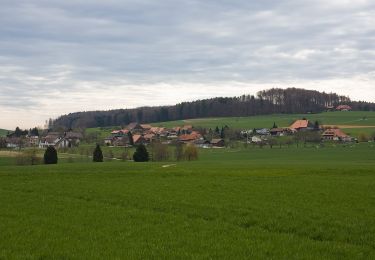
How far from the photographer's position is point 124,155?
327 ft

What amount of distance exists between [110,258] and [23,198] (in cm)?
1468

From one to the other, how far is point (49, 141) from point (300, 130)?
84.8m

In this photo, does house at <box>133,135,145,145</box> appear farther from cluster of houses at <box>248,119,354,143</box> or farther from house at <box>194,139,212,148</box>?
cluster of houses at <box>248,119,354,143</box>

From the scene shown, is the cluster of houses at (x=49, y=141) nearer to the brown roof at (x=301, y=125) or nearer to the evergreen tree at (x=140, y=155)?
the evergreen tree at (x=140, y=155)

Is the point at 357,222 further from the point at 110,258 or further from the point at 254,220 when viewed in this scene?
the point at 110,258

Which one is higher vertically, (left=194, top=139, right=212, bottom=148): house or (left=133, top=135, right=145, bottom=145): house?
(left=133, top=135, right=145, bottom=145): house

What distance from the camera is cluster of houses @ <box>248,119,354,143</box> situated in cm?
13838

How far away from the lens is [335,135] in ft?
459

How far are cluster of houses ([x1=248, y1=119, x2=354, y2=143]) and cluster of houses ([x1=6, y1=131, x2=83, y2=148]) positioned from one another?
5516cm

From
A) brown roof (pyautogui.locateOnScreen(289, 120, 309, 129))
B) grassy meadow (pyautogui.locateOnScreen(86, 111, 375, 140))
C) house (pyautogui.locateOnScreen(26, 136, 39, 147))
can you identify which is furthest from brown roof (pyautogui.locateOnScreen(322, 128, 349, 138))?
house (pyautogui.locateOnScreen(26, 136, 39, 147))

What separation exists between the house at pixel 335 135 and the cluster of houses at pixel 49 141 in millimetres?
74098

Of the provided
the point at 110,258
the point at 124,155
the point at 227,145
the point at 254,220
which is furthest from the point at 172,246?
the point at 227,145

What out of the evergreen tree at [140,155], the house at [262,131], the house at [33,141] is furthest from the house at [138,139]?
the evergreen tree at [140,155]

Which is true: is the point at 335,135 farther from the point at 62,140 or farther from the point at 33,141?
the point at 33,141
